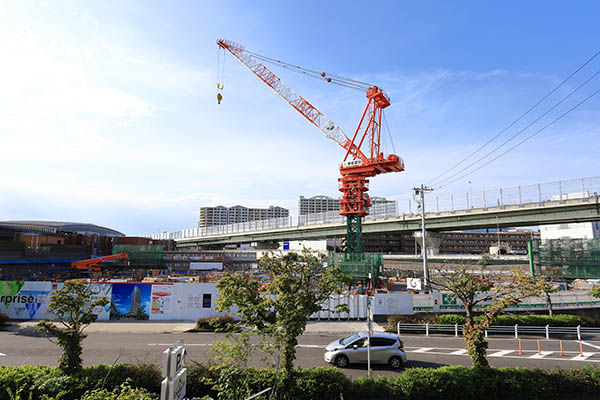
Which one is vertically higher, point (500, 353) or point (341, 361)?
point (341, 361)

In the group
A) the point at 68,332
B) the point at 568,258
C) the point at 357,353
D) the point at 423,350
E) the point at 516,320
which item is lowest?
the point at 423,350

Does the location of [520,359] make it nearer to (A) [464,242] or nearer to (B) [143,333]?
(B) [143,333]

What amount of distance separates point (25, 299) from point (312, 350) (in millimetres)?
23026

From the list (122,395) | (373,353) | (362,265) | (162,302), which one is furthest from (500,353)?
(162,302)

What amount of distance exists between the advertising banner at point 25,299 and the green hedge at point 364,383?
680 inches

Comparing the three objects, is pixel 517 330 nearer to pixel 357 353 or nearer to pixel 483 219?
pixel 357 353

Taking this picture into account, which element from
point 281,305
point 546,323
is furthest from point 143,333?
point 546,323

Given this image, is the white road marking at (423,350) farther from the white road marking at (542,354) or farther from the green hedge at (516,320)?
the white road marking at (542,354)

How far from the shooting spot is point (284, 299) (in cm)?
1064

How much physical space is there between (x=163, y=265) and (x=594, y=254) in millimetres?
71094

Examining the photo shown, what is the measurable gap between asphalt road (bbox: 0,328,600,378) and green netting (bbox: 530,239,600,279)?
18.3 m

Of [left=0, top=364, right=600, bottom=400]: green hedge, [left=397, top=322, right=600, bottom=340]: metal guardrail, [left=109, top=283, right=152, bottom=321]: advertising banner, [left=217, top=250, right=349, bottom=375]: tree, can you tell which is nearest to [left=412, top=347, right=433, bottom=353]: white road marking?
[left=397, top=322, right=600, bottom=340]: metal guardrail

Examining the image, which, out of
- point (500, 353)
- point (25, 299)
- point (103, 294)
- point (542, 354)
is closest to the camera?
point (542, 354)

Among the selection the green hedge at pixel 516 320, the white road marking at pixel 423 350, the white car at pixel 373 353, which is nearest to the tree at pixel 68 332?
the white car at pixel 373 353
